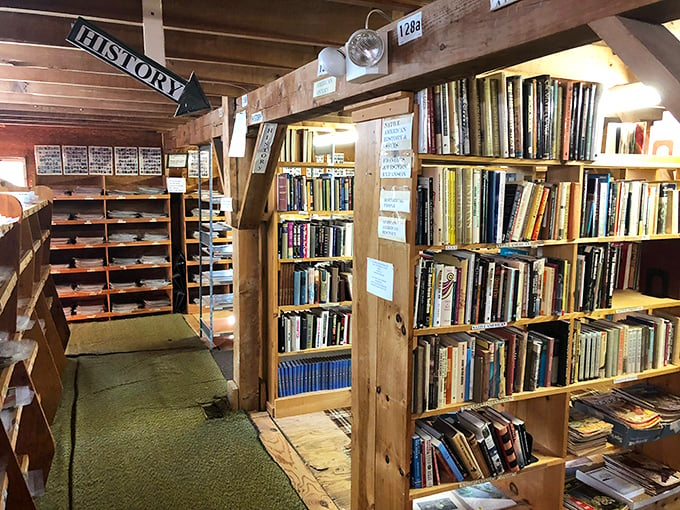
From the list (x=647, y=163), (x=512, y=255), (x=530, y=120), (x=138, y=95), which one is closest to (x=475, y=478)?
(x=512, y=255)

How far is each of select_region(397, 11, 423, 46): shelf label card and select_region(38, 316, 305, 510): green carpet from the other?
221cm

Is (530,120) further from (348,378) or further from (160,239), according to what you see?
(160,239)

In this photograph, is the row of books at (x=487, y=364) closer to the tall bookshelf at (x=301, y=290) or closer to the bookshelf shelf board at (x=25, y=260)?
the tall bookshelf at (x=301, y=290)

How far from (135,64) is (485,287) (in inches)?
61.2

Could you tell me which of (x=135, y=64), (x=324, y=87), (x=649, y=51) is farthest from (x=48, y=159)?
(x=649, y=51)

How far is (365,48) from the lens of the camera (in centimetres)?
168

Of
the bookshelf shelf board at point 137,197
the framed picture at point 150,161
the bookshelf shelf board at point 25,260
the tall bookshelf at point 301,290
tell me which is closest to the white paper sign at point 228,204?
the tall bookshelf at point 301,290

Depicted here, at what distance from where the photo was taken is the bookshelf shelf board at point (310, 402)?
3.66m

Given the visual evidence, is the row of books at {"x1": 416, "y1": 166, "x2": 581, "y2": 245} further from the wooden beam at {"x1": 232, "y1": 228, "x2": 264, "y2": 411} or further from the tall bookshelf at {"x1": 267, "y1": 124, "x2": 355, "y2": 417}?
the wooden beam at {"x1": 232, "y1": 228, "x2": 264, "y2": 411}

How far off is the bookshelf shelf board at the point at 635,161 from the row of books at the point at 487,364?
0.70m

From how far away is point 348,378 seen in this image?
3.93m

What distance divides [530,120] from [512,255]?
596mm

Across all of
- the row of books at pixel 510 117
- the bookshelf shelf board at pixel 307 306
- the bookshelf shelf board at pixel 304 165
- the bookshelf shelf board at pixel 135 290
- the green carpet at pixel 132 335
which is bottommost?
the green carpet at pixel 132 335

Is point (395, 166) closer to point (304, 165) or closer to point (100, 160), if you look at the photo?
point (304, 165)
